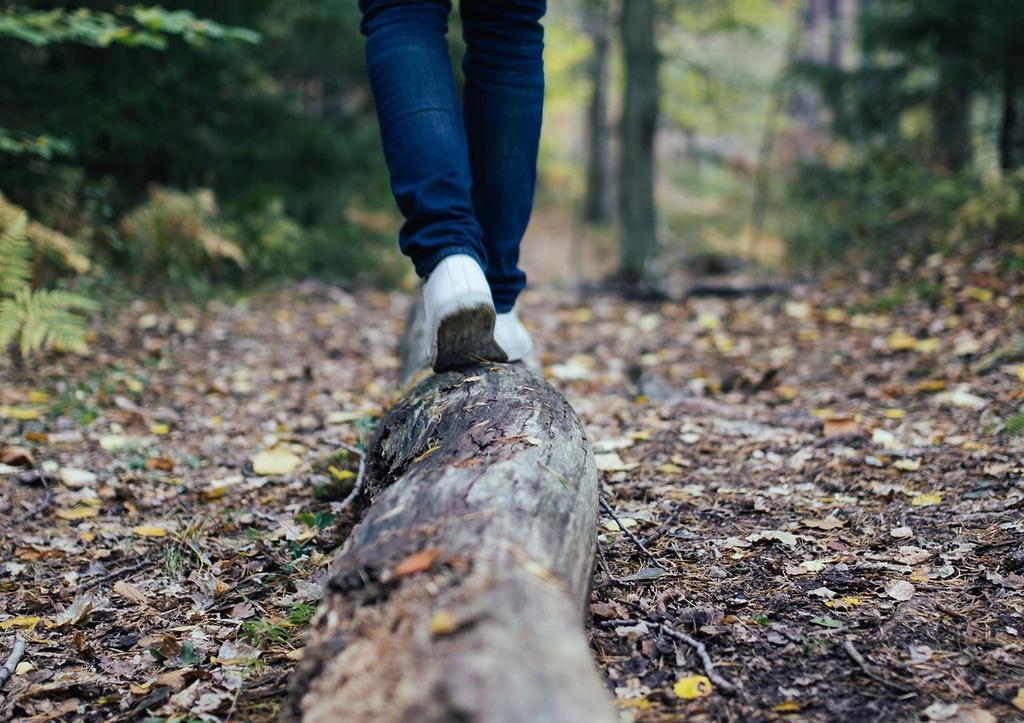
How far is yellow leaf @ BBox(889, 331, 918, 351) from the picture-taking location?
11.5 ft

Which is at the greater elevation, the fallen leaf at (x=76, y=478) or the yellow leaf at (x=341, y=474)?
the yellow leaf at (x=341, y=474)

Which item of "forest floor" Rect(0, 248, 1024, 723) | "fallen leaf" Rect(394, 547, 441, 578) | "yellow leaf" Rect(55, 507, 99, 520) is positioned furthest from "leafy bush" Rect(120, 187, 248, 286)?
"fallen leaf" Rect(394, 547, 441, 578)

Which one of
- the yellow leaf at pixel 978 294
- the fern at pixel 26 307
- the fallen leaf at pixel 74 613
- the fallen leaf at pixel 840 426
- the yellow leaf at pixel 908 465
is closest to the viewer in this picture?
the fallen leaf at pixel 74 613

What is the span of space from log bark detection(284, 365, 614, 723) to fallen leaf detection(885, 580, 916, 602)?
2.07 feet

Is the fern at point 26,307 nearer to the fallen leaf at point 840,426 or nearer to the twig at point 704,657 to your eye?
the twig at point 704,657

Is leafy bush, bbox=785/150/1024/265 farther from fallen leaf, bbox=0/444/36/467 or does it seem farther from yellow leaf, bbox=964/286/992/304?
fallen leaf, bbox=0/444/36/467

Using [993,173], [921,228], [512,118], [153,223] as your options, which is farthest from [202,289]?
[993,173]

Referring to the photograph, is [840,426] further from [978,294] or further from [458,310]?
[978,294]

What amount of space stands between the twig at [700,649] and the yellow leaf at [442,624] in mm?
582

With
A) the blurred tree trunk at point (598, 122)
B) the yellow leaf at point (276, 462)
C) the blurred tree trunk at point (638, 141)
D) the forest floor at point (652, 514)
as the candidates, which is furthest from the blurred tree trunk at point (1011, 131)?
the blurred tree trunk at point (598, 122)

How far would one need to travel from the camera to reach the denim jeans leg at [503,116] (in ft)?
6.45

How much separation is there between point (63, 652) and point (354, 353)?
2527 mm

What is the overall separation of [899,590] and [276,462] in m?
1.74

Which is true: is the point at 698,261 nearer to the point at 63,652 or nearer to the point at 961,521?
the point at 961,521
